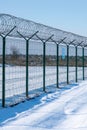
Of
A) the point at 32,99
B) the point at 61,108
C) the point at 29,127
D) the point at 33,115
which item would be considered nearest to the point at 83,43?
the point at 32,99

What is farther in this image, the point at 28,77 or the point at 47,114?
the point at 28,77

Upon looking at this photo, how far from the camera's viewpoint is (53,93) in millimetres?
14172

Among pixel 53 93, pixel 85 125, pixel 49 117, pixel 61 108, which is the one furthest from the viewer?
pixel 53 93

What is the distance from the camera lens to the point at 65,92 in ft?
48.2

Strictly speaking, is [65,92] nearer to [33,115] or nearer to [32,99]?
[32,99]

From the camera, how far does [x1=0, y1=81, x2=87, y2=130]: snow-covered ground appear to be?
8.28 metres

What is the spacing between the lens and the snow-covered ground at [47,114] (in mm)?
8281

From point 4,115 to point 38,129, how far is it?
5.46ft

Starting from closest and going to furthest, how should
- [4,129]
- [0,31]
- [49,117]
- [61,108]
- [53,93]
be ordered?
[4,129], [49,117], [0,31], [61,108], [53,93]

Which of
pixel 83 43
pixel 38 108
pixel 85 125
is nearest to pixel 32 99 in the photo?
pixel 38 108

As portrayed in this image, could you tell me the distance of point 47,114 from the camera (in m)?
A: 9.75

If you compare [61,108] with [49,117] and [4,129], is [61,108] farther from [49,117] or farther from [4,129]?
[4,129]

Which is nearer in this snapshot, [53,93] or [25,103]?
[25,103]

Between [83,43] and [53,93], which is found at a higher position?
[83,43]
